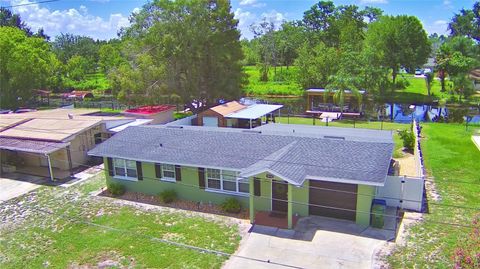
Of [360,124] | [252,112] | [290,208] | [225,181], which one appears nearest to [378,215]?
[290,208]

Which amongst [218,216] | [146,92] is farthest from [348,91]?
[218,216]

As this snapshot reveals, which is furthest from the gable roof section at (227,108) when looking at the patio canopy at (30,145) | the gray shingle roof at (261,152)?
the patio canopy at (30,145)

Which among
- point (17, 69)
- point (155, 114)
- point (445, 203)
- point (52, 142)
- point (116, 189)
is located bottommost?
point (445, 203)

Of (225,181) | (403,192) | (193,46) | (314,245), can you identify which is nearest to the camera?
(314,245)

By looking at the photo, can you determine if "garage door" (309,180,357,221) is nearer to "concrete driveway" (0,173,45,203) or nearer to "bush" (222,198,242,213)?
"bush" (222,198,242,213)

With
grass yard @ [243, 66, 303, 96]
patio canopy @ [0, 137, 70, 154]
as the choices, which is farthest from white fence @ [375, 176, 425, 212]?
grass yard @ [243, 66, 303, 96]

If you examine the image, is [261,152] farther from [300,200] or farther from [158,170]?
[158,170]

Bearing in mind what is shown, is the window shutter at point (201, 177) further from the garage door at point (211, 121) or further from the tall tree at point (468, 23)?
the tall tree at point (468, 23)
